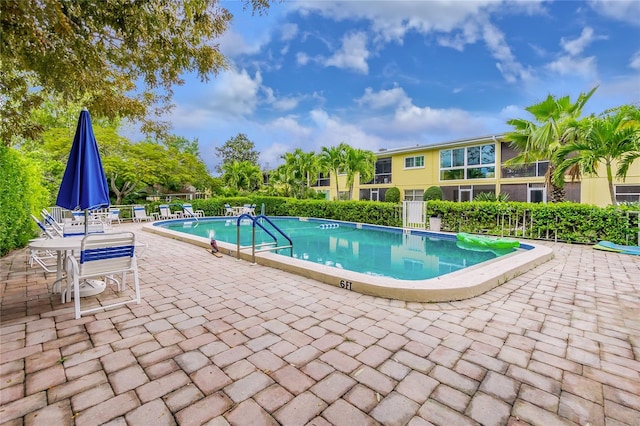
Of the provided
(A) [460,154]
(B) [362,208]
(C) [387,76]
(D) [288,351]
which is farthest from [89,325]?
(A) [460,154]

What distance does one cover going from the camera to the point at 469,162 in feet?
66.4

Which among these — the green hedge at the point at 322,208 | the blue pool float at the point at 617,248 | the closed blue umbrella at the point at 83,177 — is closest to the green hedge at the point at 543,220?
the blue pool float at the point at 617,248

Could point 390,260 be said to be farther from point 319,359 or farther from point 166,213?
point 166,213

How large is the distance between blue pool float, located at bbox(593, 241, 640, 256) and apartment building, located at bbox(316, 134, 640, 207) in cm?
943

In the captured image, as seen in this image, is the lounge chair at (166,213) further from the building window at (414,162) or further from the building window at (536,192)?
the building window at (536,192)

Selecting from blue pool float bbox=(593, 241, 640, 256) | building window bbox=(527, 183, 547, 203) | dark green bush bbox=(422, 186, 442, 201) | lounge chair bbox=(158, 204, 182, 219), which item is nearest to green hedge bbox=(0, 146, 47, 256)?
lounge chair bbox=(158, 204, 182, 219)

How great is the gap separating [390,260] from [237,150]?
38.1 metres

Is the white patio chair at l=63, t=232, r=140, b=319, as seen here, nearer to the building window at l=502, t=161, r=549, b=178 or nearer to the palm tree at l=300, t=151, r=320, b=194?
the palm tree at l=300, t=151, r=320, b=194

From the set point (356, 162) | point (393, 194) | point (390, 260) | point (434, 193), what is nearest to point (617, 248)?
point (390, 260)

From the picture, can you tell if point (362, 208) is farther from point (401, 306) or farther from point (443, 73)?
point (401, 306)

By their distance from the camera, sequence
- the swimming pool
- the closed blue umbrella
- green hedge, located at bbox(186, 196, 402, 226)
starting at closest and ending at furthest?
1. the closed blue umbrella
2. the swimming pool
3. green hedge, located at bbox(186, 196, 402, 226)

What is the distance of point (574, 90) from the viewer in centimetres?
991

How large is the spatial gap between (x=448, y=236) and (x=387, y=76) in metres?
12.8

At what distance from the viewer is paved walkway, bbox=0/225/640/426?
192 cm
